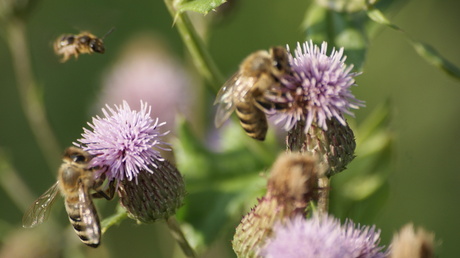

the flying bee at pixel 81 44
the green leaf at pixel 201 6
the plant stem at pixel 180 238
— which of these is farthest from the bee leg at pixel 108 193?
the flying bee at pixel 81 44

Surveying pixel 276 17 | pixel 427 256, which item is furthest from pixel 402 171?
pixel 427 256

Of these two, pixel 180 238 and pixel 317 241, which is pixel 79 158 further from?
pixel 317 241

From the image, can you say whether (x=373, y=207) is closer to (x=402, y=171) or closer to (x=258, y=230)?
(x=258, y=230)

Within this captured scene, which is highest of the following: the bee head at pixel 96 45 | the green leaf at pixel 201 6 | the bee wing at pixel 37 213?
the green leaf at pixel 201 6

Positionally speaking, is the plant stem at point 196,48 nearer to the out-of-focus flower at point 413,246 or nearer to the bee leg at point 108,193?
the bee leg at point 108,193

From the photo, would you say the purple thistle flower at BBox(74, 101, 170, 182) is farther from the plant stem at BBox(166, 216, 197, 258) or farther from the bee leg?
the plant stem at BBox(166, 216, 197, 258)

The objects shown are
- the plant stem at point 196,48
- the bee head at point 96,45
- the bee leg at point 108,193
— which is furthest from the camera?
the bee head at point 96,45

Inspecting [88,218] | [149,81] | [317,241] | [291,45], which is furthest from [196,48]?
[291,45]
